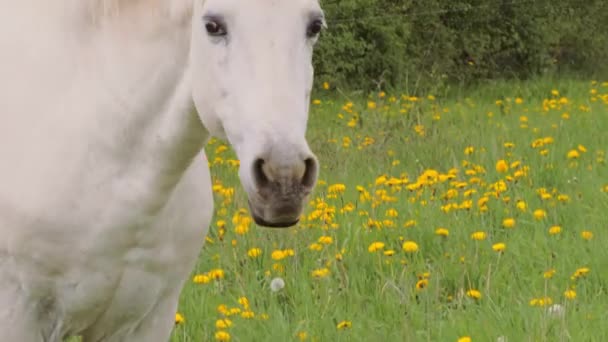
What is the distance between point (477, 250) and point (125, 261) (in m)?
1.68

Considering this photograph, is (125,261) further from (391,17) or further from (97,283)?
(391,17)

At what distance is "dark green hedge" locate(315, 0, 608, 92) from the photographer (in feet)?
35.1

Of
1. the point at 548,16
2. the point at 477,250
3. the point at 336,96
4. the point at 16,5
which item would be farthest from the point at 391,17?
the point at 16,5

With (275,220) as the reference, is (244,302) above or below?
below

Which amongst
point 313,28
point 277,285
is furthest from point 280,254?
point 313,28

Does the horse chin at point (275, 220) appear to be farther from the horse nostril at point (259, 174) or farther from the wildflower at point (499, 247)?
the wildflower at point (499, 247)

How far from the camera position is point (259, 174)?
7.25 ft

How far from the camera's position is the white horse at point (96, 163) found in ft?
8.80

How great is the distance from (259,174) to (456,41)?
10.0m

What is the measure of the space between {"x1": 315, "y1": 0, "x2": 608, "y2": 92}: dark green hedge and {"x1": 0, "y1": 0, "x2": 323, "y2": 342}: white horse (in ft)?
24.7

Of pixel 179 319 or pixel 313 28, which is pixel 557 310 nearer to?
pixel 179 319

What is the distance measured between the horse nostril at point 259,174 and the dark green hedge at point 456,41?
26.8ft

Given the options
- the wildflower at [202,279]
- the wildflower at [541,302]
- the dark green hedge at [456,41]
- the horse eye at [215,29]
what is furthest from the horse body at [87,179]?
the dark green hedge at [456,41]

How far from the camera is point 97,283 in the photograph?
2795mm
